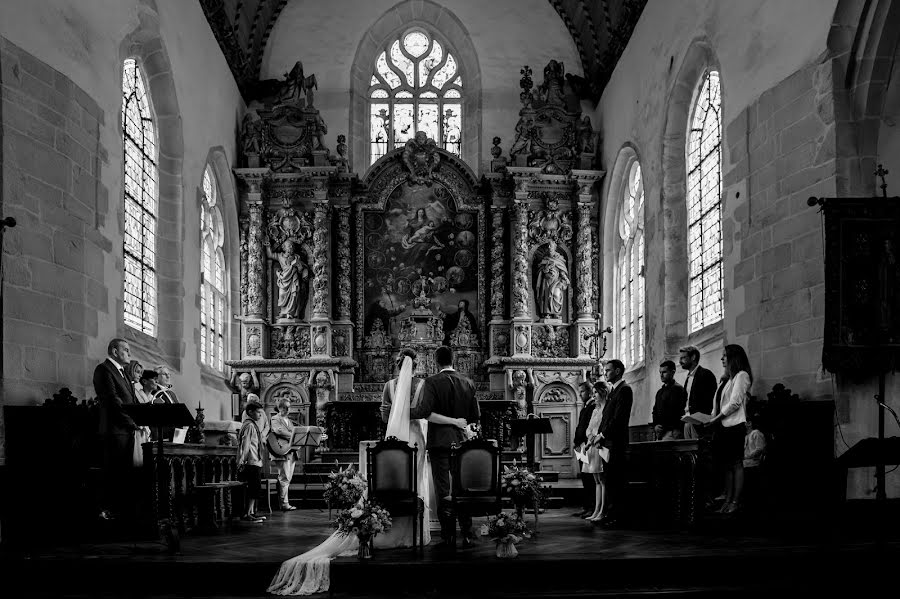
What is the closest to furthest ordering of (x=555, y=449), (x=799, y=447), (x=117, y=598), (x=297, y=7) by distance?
(x=117, y=598)
(x=799, y=447)
(x=555, y=449)
(x=297, y=7)

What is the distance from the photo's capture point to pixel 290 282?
20656 millimetres

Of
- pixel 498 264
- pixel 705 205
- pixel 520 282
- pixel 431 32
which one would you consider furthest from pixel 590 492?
pixel 431 32

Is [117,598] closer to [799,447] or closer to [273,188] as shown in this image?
[799,447]

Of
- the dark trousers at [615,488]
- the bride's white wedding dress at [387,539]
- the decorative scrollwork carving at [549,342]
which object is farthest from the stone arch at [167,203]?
the dark trousers at [615,488]

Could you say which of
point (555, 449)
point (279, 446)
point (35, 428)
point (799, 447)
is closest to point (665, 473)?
point (799, 447)

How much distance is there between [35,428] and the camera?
1055cm

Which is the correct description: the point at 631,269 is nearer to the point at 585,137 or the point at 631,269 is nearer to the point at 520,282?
the point at 520,282

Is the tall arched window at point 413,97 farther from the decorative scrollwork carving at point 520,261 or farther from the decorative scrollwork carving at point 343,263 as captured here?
the decorative scrollwork carving at point 520,261

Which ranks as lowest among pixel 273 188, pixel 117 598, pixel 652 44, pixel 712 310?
pixel 117 598

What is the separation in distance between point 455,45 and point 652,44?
256 inches

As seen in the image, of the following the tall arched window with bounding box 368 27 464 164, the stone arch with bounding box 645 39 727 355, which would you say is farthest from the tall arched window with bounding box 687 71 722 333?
the tall arched window with bounding box 368 27 464 164

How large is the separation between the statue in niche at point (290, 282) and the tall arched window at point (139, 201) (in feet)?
14.8

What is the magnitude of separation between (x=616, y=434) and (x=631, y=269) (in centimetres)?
900

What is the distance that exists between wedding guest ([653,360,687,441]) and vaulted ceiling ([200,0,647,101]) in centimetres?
875
